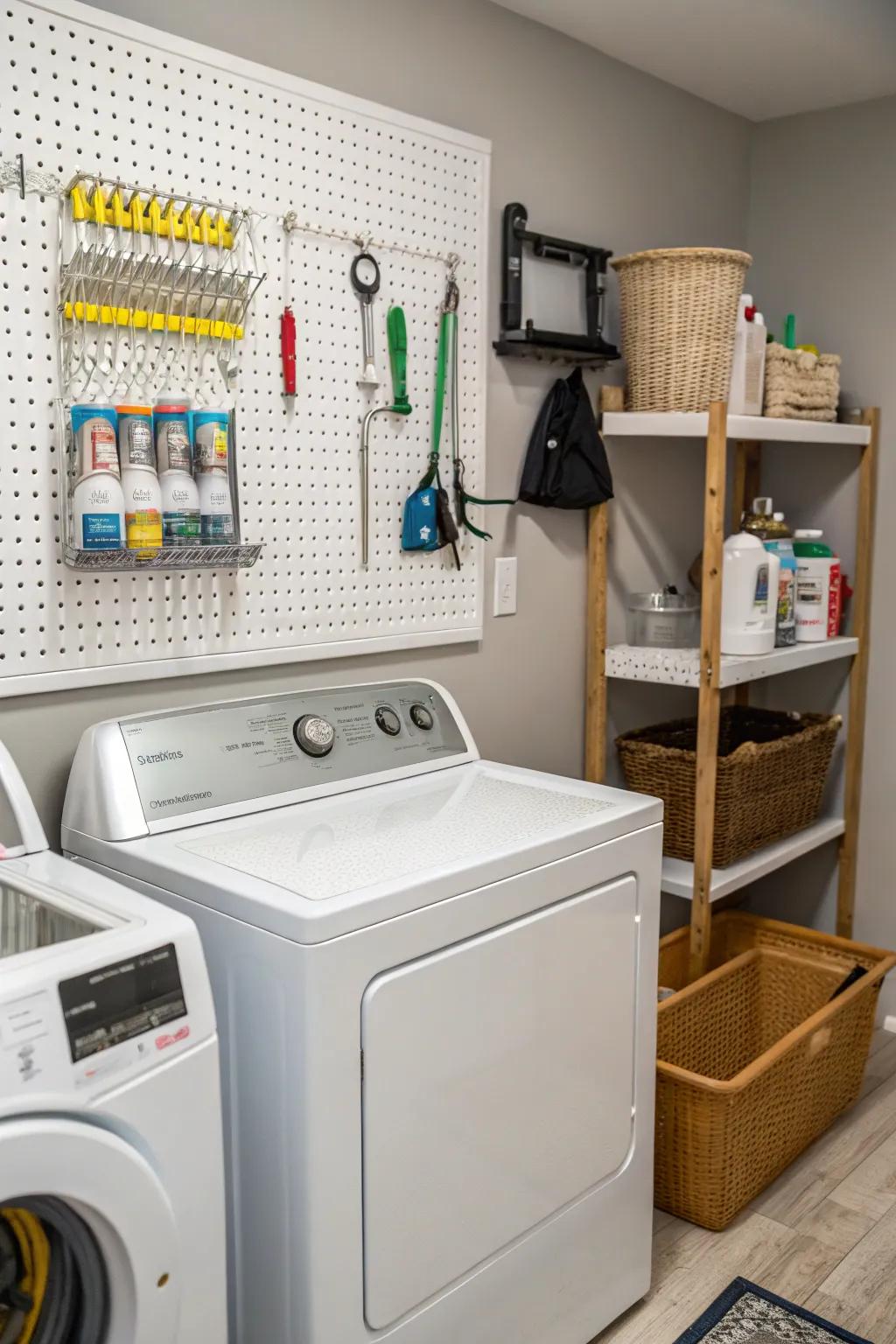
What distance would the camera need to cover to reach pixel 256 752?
1932 mm

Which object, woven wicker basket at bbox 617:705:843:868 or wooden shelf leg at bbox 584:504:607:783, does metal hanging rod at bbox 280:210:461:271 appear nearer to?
wooden shelf leg at bbox 584:504:607:783

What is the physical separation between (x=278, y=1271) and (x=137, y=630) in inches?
38.9

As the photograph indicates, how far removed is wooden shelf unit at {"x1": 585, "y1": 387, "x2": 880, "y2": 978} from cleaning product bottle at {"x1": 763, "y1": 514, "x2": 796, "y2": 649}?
0.17ft

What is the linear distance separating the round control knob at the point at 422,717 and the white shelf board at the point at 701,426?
89cm

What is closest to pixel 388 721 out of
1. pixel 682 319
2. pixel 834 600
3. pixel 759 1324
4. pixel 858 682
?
pixel 682 319

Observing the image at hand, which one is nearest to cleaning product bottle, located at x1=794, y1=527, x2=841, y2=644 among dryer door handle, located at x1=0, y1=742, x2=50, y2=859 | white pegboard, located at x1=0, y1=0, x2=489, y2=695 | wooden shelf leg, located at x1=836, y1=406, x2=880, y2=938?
wooden shelf leg, located at x1=836, y1=406, x2=880, y2=938

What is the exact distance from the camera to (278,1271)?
4.97 ft

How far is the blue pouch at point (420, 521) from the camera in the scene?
2.32m

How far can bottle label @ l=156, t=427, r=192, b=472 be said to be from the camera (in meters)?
1.83

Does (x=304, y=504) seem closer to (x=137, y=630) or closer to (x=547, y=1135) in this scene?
(x=137, y=630)

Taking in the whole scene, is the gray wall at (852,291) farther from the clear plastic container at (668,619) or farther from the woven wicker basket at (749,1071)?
the clear plastic container at (668,619)

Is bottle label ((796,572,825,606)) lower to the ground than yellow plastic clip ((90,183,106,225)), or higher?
lower

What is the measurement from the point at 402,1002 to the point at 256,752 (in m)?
0.55

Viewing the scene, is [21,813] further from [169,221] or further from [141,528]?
[169,221]
